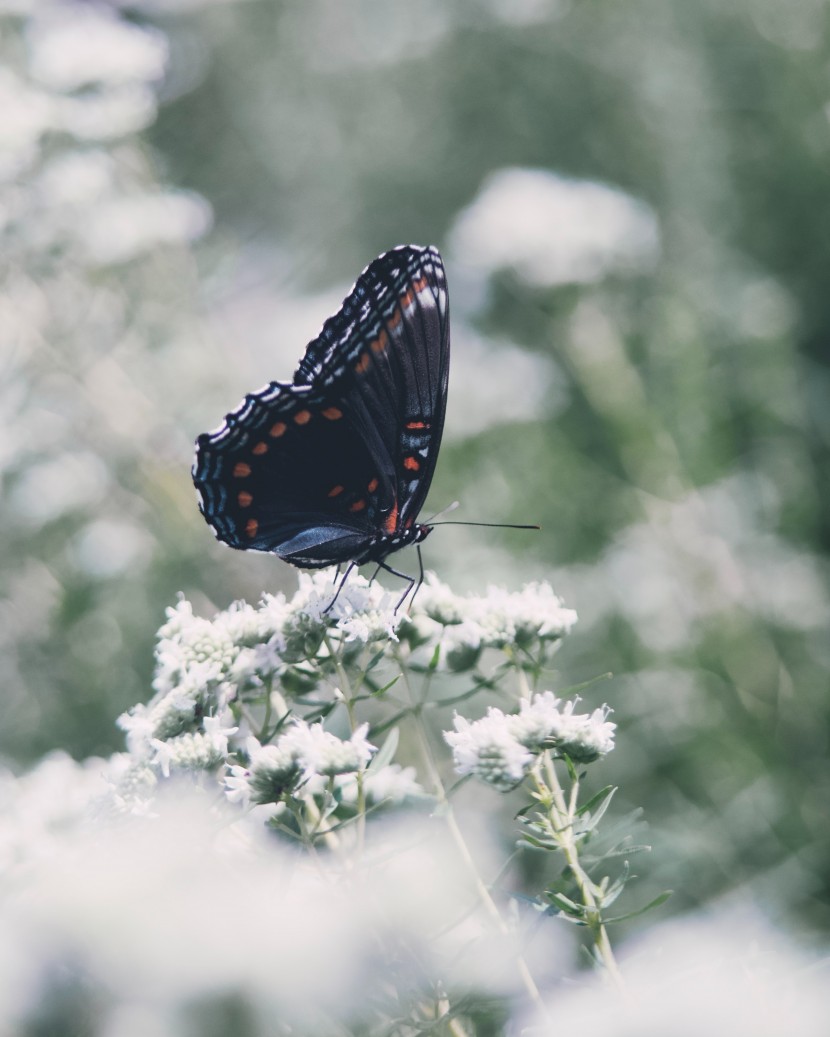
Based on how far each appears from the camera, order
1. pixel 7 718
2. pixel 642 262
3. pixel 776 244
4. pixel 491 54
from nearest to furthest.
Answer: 1. pixel 7 718
2. pixel 642 262
3. pixel 776 244
4. pixel 491 54

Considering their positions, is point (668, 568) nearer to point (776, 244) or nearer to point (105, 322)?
point (776, 244)

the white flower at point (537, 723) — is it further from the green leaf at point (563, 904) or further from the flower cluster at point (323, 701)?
the green leaf at point (563, 904)

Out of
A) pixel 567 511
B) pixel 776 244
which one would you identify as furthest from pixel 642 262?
pixel 567 511

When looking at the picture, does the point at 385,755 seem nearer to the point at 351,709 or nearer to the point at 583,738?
the point at 351,709

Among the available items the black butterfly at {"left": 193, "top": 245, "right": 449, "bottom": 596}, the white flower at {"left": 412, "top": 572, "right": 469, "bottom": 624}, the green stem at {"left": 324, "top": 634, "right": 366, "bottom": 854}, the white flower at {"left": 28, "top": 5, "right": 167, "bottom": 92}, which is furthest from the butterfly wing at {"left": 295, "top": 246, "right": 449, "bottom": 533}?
the white flower at {"left": 28, "top": 5, "right": 167, "bottom": 92}

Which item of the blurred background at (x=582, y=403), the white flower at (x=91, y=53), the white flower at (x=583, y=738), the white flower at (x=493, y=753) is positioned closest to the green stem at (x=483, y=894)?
the white flower at (x=493, y=753)

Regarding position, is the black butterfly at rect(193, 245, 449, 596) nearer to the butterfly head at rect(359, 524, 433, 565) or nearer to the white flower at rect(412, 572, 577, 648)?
the butterfly head at rect(359, 524, 433, 565)

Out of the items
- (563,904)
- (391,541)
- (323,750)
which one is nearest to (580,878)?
(563,904)
